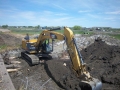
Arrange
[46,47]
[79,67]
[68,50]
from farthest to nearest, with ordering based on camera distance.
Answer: [46,47] → [68,50] → [79,67]

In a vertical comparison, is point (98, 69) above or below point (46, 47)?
Result: below

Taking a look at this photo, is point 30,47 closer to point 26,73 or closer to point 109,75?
point 26,73

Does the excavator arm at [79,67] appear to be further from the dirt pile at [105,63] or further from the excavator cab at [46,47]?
the excavator cab at [46,47]

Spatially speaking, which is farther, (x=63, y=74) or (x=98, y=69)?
(x=98, y=69)

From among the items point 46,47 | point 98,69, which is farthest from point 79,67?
point 46,47

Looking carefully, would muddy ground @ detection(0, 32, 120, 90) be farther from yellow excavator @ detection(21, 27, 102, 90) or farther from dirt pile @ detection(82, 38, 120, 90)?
yellow excavator @ detection(21, 27, 102, 90)

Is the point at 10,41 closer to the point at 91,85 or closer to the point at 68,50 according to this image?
the point at 68,50

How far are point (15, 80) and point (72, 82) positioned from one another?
3.24 meters

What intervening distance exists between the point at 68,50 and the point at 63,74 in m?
Result: 2.29

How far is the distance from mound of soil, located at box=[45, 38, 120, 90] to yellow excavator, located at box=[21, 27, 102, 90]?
4.47ft

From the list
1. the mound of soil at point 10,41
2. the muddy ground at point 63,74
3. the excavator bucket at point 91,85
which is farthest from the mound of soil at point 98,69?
the mound of soil at point 10,41

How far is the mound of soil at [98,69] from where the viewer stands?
25.9ft

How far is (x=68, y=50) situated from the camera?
23.7 feet

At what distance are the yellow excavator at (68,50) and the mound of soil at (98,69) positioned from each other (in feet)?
4.47
